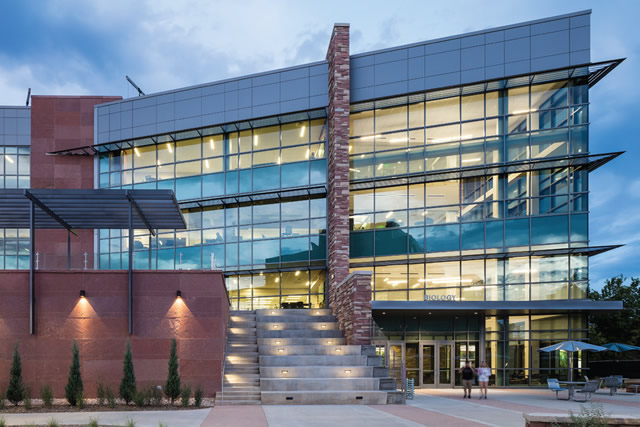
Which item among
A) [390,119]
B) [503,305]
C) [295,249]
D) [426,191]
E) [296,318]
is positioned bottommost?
[296,318]

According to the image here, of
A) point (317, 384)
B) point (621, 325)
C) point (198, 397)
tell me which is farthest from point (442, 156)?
point (621, 325)

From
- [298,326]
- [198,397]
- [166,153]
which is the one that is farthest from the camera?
[166,153]

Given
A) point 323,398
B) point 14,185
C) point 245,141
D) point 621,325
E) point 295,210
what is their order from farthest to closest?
point 621,325, point 14,185, point 245,141, point 295,210, point 323,398

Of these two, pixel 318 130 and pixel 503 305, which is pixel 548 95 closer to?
pixel 503 305

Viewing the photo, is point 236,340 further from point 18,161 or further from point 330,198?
point 18,161

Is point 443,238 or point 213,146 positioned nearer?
point 443,238

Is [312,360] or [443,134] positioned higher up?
[443,134]

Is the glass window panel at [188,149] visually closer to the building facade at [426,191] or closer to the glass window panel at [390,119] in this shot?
the building facade at [426,191]

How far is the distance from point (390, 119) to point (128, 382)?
55.6 ft

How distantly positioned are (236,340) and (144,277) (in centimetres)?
462

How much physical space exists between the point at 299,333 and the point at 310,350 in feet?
5.62

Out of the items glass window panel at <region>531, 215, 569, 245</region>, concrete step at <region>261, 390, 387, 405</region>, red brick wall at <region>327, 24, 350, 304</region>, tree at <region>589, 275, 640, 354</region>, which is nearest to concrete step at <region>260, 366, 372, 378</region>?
concrete step at <region>261, 390, 387, 405</region>

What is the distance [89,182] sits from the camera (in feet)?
108

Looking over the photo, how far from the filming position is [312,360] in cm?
1981
